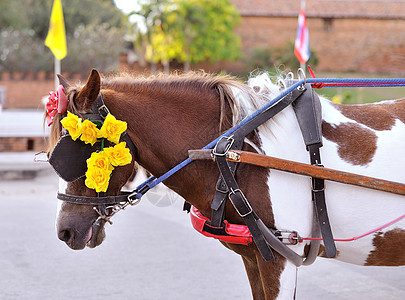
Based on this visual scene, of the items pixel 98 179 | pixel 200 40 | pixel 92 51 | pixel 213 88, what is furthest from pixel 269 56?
pixel 98 179

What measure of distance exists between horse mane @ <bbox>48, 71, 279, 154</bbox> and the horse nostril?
14.2 inches

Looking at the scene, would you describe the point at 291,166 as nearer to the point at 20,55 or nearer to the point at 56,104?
the point at 56,104

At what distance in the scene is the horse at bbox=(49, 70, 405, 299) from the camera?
2379 mm

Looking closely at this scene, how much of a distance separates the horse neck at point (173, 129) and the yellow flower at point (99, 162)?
0.17 m

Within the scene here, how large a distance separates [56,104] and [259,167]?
92 cm

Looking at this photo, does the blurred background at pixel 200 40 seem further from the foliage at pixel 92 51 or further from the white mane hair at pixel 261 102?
the white mane hair at pixel 261 102

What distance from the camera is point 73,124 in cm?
230

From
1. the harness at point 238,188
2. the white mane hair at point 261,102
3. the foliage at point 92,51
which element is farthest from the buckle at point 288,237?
the foliage at point 92,51

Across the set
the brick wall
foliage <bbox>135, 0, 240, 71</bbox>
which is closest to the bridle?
foliage <bbox>135, 0, 240, 71</bbox>

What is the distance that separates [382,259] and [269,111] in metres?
0.85

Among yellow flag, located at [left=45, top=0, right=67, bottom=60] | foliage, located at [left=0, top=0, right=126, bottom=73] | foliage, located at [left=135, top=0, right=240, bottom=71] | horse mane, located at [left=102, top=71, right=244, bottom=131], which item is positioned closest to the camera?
horse mane, located at [left=102, top=71, right=244, bottom=131]

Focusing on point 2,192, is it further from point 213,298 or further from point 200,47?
point 200,47

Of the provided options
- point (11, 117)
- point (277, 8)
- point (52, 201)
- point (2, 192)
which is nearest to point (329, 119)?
point (52, 201)

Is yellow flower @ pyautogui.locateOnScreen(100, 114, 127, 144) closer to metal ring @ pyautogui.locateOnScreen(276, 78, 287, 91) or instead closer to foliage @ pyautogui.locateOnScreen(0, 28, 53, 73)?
metal ring @ pyautogui.locateOnScreen(276, 78, 287, 91)
